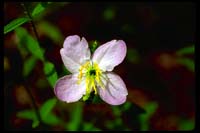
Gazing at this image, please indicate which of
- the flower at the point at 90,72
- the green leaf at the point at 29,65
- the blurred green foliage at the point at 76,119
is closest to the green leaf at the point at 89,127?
the blurred green foliage at the point at 76,119

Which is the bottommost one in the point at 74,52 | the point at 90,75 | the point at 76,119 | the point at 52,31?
the point at 76,119

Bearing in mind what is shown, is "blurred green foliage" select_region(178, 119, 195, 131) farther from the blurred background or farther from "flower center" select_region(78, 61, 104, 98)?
"flower center" select_region(78, 61, 104, 98)

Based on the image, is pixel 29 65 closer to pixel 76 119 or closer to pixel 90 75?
pixel 76 119

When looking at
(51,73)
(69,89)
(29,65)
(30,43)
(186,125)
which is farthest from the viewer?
(186,125)

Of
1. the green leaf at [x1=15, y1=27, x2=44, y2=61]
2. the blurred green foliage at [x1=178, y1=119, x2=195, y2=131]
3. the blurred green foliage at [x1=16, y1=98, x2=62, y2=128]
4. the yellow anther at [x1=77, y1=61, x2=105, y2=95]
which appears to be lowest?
the blurred green foliage at [x1=178, y1=119, x2=195, y2=131]

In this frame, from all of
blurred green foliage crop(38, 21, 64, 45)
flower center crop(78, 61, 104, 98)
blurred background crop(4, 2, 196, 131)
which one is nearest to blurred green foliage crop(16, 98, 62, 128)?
blurred background crop(4, 2, 196, 131)

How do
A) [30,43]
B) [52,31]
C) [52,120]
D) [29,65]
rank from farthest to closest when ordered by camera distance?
[52,31] < [52,120] < [29,65] < [30,43]

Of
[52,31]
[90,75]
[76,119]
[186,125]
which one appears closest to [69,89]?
[90,75]
